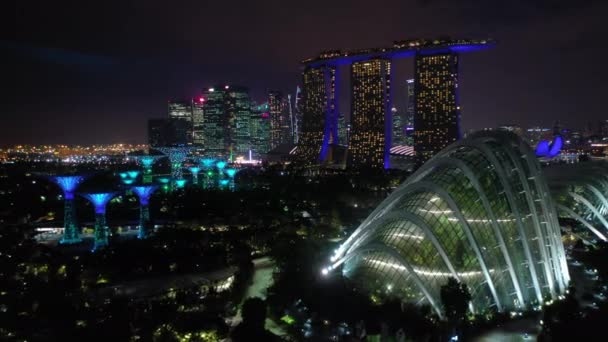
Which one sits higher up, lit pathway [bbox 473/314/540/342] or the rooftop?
the rooftop

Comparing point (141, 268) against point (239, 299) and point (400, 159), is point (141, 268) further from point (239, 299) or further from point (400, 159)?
point (400, 159)

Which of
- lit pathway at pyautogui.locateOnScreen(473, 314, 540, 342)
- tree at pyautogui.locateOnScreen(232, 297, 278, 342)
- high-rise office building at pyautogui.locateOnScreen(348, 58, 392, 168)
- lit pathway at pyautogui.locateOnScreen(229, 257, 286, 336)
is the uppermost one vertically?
high-rise office building at pyautogui.locateOnScreen(348, 58, 392, 168)

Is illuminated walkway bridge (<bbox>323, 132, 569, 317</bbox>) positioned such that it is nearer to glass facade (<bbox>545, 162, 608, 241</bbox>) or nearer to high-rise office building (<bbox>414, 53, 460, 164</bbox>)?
glass facade (<bbox>545, 162, 608, 241</bbox>)

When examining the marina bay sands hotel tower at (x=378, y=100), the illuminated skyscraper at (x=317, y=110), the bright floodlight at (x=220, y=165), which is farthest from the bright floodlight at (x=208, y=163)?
the illuminated skyscraper at (x=317, y=110)

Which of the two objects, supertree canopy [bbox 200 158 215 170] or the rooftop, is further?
the rooftop

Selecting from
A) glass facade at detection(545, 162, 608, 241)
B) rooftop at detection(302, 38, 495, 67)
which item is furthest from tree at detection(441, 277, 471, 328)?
rooftop at detection(302, 38, 495, 67)

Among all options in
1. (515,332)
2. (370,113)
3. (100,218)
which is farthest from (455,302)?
(370,113)
